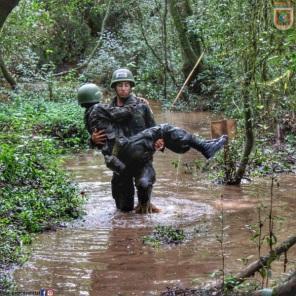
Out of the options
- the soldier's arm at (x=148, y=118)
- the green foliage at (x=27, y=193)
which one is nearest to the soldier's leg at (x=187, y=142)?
the soldier's arm at (x=148, y=118)

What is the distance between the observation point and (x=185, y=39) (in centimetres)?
2308

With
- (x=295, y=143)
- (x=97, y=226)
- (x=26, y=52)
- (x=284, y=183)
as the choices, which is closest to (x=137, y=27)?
(x=26, y=52)

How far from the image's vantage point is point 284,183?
10.4 m

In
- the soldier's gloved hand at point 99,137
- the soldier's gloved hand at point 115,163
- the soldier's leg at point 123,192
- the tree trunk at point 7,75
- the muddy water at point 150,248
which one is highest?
the tree trunk at point 7,75

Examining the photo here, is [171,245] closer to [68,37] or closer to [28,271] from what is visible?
[28,271]

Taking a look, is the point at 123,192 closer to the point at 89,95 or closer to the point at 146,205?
the point at 146,205

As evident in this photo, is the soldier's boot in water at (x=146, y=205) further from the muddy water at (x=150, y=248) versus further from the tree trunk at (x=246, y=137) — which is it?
the tree trunk at (x=246, y=137)

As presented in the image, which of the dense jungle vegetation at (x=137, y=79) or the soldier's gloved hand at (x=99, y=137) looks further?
the soldier's gloved hand at (x=99, y=137)

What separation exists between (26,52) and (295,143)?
12.1 m

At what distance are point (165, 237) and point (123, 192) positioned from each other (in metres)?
1.96

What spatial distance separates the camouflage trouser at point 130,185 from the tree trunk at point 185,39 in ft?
46.6

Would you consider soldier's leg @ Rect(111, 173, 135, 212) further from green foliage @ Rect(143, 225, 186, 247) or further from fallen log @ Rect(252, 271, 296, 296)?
fallen log @ Rect(252, 271, 296, 296)

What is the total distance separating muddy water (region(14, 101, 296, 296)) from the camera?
5.72m

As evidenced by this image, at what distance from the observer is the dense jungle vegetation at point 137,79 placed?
796 centimetres
